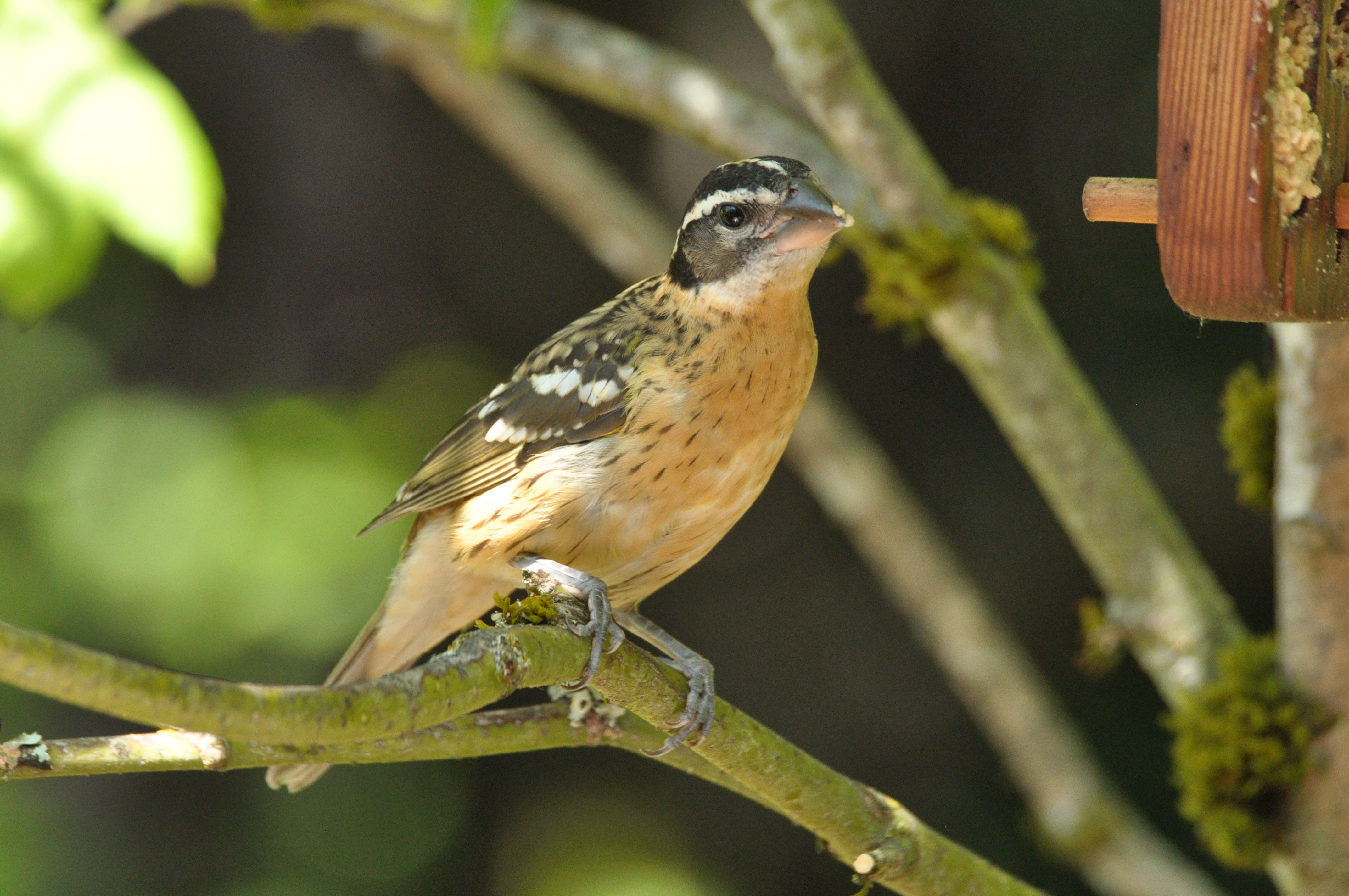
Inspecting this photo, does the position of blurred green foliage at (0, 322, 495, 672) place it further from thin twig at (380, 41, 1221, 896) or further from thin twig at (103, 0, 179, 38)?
thin twig at (103, 0, 179, 38)

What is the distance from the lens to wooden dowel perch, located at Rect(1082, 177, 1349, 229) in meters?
1.79

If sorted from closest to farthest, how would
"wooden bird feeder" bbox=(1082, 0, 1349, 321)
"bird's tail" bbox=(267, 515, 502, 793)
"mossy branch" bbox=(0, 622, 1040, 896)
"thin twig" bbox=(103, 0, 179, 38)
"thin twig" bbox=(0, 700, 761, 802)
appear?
"mossy branch" bbox=(0, 622, 1040, 896), "thin twig" bbox=(0, 700, 761, 802), "wooden bird feeder" bbox=(1082, 0, 1349, 321), "bird's tail" bbox=(267, 515, 502, 793), "thin twig" bbox=(103, 0, 179, 38)

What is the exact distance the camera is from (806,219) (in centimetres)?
237

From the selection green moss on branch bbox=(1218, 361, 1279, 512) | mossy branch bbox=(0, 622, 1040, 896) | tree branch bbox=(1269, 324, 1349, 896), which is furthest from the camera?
green moss on branch bbox=(1218, 361, 1279, 512)

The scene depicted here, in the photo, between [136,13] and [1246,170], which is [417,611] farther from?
[1246,170]

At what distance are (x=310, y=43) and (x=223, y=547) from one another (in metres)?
2.05

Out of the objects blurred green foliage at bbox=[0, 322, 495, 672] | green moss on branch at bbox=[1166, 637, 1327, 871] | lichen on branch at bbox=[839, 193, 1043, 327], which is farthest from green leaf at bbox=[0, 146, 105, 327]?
green moss on branch at bbox=[1166, 637, 1327, 871]

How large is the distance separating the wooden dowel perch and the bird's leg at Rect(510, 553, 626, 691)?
958 millimetres

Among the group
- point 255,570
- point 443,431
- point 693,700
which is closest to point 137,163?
point 693,700

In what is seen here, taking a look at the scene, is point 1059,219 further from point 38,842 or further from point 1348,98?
point 38,842

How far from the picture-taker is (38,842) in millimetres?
4176

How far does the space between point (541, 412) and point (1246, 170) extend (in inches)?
58.3

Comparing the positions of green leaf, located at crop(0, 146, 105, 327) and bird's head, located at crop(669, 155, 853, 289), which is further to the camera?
bird's head, located at crop(669, 155, 853, 289)

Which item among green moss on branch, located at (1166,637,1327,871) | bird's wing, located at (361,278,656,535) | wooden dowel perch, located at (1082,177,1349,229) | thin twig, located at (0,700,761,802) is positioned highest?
bird's wing, located at (361,278,656,535)
